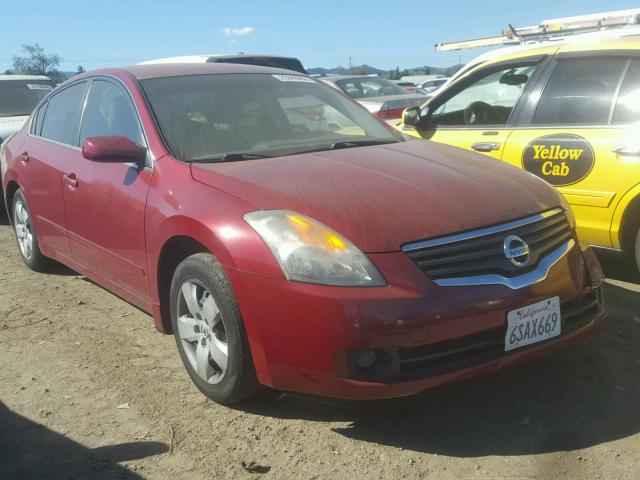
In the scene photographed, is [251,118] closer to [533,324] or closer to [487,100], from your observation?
[533,324]

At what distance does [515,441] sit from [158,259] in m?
1.82

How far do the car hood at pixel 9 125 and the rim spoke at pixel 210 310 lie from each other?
244 inches

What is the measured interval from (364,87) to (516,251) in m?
10.4

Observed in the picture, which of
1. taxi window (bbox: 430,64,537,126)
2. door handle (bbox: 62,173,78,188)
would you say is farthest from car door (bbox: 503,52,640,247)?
door handle (bbox: 62,173,78,188)

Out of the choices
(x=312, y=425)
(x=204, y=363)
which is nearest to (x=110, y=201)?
(x=204, y=363)

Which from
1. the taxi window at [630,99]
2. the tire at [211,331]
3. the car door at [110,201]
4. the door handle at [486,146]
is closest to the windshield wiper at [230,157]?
the car door at [110,201]

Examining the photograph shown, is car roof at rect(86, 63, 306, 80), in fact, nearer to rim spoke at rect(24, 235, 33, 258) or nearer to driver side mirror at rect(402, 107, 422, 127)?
driver side mirror at rect(402, 107, 422, 127)

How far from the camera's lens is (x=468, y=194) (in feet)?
10.1

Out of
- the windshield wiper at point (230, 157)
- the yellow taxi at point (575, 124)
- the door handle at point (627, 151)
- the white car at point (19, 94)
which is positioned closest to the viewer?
the windshield wiper at point (230, 157)

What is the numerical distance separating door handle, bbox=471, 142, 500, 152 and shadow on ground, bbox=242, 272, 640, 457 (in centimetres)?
188

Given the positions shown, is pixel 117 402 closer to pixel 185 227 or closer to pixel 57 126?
pixel 185 227

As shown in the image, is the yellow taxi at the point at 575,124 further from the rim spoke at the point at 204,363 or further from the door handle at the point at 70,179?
the door handle at the point at 70,179

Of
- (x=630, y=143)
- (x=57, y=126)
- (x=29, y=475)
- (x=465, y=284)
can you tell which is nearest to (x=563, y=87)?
(x=630, y=143)

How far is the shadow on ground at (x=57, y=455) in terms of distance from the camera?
2.68m
